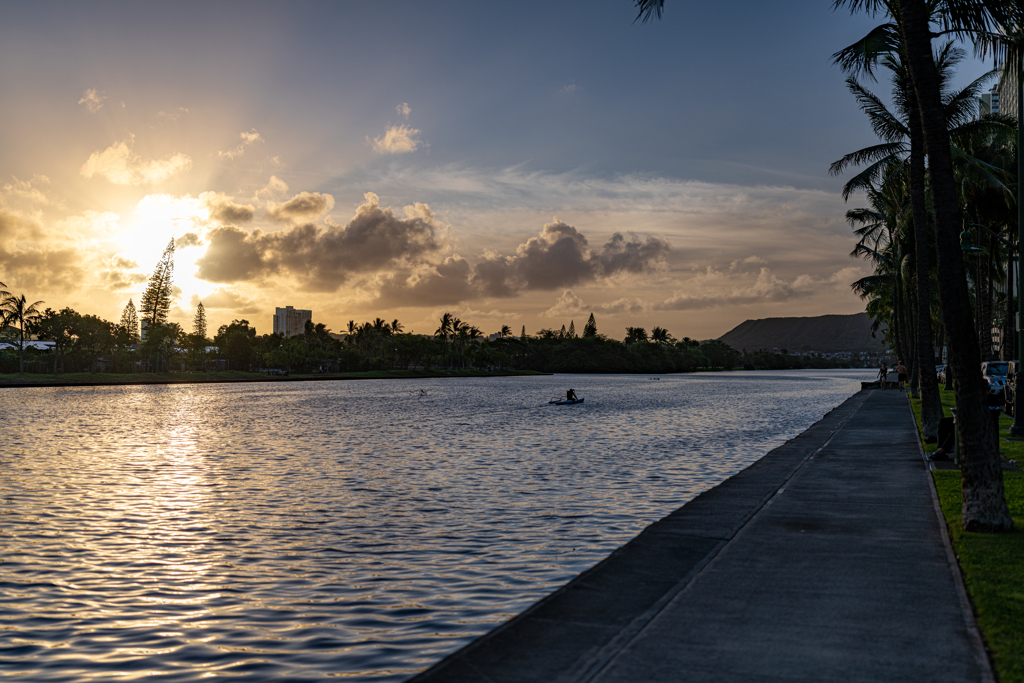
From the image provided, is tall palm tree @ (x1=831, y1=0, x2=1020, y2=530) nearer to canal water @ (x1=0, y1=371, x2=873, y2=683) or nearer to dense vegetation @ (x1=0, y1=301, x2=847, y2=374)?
canal water @ (x1=0, y1=371, x2=873, y2=683)

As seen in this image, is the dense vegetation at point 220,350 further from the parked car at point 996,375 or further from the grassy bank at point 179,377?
the parked car at point 996,375

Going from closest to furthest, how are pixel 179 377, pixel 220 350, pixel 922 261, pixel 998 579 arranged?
1. pixel 998 579
2. pixel 922 261
3. pixel 179 377
4. pixel 220 350

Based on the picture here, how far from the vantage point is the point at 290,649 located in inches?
246

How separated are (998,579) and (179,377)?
124 meters

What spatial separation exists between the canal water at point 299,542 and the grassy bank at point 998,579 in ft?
12.8

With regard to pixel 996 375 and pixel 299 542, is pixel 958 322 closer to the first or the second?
pixel 299 542

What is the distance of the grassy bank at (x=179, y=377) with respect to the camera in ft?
317

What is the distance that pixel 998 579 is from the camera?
685cm

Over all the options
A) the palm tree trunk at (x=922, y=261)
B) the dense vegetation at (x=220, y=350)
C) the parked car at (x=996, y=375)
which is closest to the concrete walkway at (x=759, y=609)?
the palm tree trunk at (x=922, y=261)

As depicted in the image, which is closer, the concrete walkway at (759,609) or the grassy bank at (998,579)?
the concrete walkway at (759,609)

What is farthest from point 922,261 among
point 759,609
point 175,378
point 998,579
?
point 175,378

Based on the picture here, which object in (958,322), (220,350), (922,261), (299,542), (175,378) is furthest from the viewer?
(220,350)

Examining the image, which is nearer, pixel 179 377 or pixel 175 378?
pixel 175 378

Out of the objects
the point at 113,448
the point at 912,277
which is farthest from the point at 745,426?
the point at 113,448
